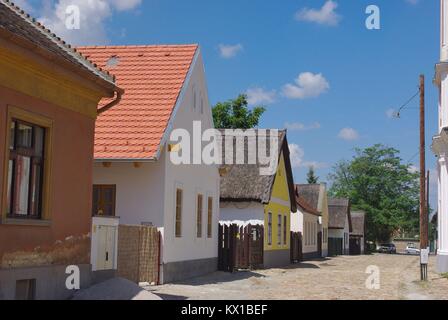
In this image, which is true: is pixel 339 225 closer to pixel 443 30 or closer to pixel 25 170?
pixel 443 30

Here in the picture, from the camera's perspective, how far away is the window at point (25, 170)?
11414 mm

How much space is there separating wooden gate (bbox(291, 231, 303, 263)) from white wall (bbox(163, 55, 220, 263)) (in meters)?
14.0

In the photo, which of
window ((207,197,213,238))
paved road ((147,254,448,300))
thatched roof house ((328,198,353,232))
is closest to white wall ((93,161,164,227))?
paved road ((147,254,448,300))

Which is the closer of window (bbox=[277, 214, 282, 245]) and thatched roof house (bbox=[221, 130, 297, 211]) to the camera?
thatched roof house (bbox=[221, 130, 297, 211])

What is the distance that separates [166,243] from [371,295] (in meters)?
5.68

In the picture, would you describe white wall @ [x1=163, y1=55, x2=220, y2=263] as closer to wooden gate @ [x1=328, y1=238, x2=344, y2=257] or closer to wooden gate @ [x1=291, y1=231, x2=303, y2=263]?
wooden gate @ [x1=291, y1=231, x2=303, y2=263]

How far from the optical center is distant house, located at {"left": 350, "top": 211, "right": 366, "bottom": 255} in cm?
7150

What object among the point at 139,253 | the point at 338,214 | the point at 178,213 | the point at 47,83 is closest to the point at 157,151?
the point at 139,253

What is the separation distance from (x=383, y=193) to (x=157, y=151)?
72.7 metres

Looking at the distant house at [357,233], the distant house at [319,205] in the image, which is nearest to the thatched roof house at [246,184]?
the distant house at [319,205]

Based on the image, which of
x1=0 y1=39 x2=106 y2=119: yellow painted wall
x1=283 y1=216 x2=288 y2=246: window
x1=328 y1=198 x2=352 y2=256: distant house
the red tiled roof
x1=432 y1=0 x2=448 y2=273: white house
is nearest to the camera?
x1=0 y1=39 x2=106 y2=119: yellow painted wall

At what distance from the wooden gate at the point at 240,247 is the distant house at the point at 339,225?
34.6 m

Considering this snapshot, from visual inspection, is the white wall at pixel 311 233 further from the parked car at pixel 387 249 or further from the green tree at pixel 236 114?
the parked car at pixel 387 249
